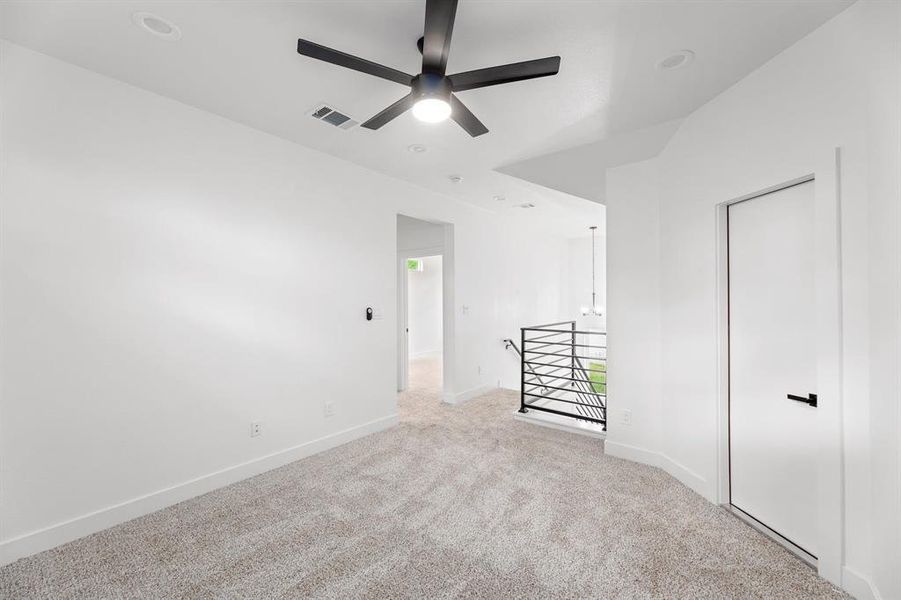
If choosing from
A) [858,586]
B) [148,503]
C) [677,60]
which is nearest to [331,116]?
[677,60]

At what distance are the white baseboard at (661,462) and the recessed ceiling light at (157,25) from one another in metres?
4.12

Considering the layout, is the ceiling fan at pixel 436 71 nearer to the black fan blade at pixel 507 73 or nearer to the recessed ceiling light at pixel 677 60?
the black fan blade at pixel 507 73

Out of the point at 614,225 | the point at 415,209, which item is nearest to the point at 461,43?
the point at 614,225

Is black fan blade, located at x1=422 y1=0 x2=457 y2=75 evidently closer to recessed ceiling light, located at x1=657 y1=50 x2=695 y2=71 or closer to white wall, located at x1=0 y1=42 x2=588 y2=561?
recessed ceiling light, located at x1=657 y1=50 x2=695 y2=71

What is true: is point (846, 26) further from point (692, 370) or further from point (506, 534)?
point (506, 534)

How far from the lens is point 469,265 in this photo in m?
5.33

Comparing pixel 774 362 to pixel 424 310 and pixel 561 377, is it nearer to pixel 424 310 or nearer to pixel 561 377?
pixel 561 377

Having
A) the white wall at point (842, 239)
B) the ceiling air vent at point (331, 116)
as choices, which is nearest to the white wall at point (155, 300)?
the ceiling air vent at point (331, 116)

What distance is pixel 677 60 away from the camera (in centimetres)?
211

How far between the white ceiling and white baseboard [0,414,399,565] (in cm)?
262

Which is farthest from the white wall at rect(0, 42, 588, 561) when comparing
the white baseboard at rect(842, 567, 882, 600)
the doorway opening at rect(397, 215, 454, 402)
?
the white baseboard at rect(842, 567, 882, 600)

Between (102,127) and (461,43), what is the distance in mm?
2198

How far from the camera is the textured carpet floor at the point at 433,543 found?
1.84m

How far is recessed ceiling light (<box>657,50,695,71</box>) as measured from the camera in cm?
205
